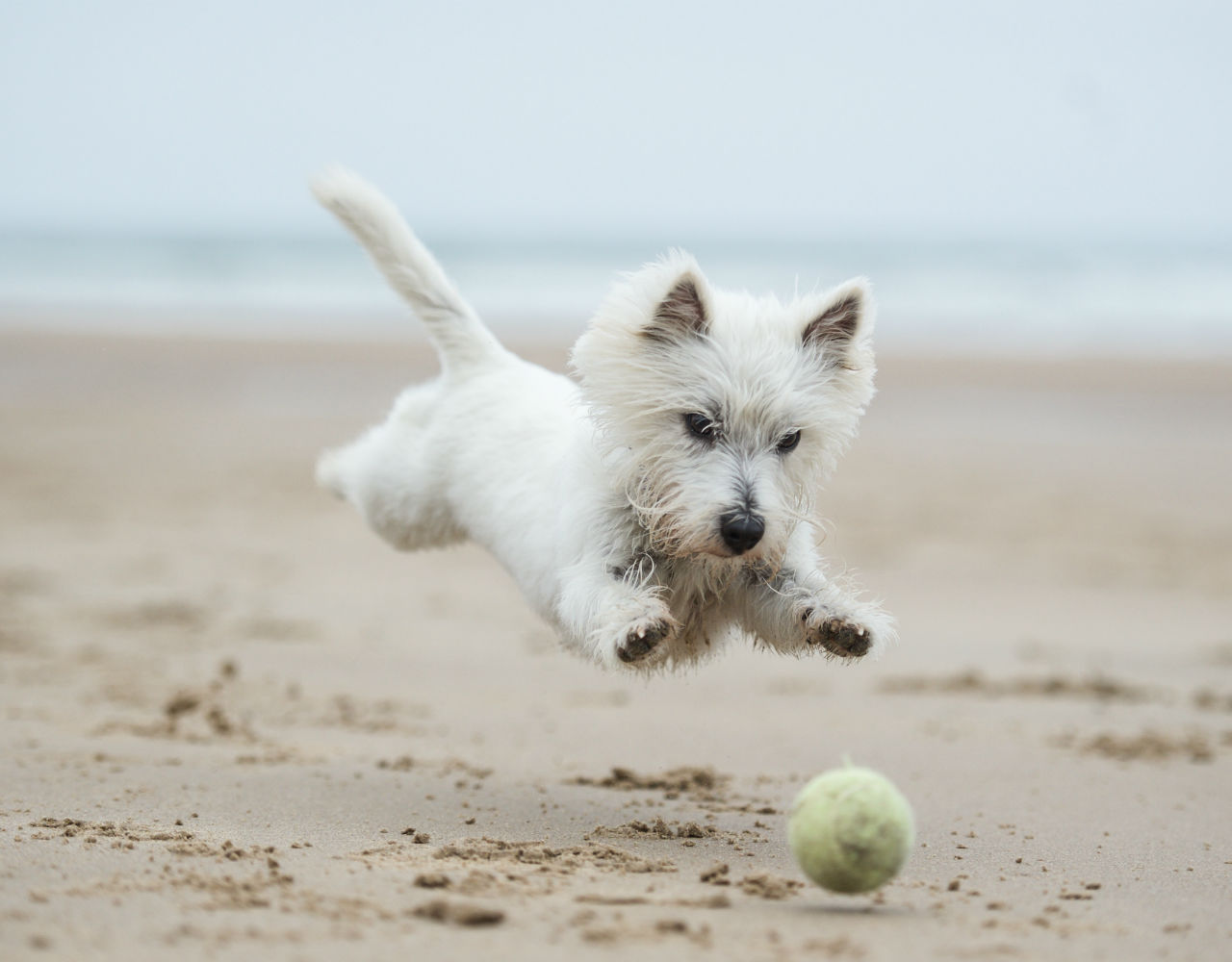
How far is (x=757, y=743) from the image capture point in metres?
6.00

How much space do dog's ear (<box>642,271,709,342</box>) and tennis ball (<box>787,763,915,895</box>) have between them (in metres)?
1.53

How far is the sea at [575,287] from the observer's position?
1051 inches

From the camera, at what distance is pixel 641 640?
383 centimetres

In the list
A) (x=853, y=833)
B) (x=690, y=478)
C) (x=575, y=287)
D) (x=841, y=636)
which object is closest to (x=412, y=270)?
(x=690, y=478)

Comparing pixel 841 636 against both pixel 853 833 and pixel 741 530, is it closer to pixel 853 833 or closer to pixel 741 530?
pixel 741 530

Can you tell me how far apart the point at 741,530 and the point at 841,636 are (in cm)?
51

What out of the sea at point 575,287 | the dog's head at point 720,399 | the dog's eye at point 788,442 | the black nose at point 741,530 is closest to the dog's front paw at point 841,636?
the dog's head at point 720,399

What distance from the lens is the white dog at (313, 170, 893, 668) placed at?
4.02 m

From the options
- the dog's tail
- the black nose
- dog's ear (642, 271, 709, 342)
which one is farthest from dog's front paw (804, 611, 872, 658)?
the dog's tail

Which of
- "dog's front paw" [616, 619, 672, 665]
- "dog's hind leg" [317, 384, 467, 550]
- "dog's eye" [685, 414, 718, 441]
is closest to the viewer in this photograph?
"dog's front paw" [616, 619, 672, 665]

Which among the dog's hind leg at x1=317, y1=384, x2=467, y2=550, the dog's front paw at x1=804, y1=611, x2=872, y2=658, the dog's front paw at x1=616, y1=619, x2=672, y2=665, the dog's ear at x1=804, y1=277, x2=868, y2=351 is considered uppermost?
the dog's ear at x1=804, y1=277, x2=868, y2=351

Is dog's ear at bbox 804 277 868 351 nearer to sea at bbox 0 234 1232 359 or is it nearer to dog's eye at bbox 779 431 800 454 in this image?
dog's eye at bbox 779 431 800 454

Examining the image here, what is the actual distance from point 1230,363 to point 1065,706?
701 inches

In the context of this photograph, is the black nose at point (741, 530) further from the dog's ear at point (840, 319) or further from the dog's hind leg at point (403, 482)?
the dog's hind leg at point (403, 482)
